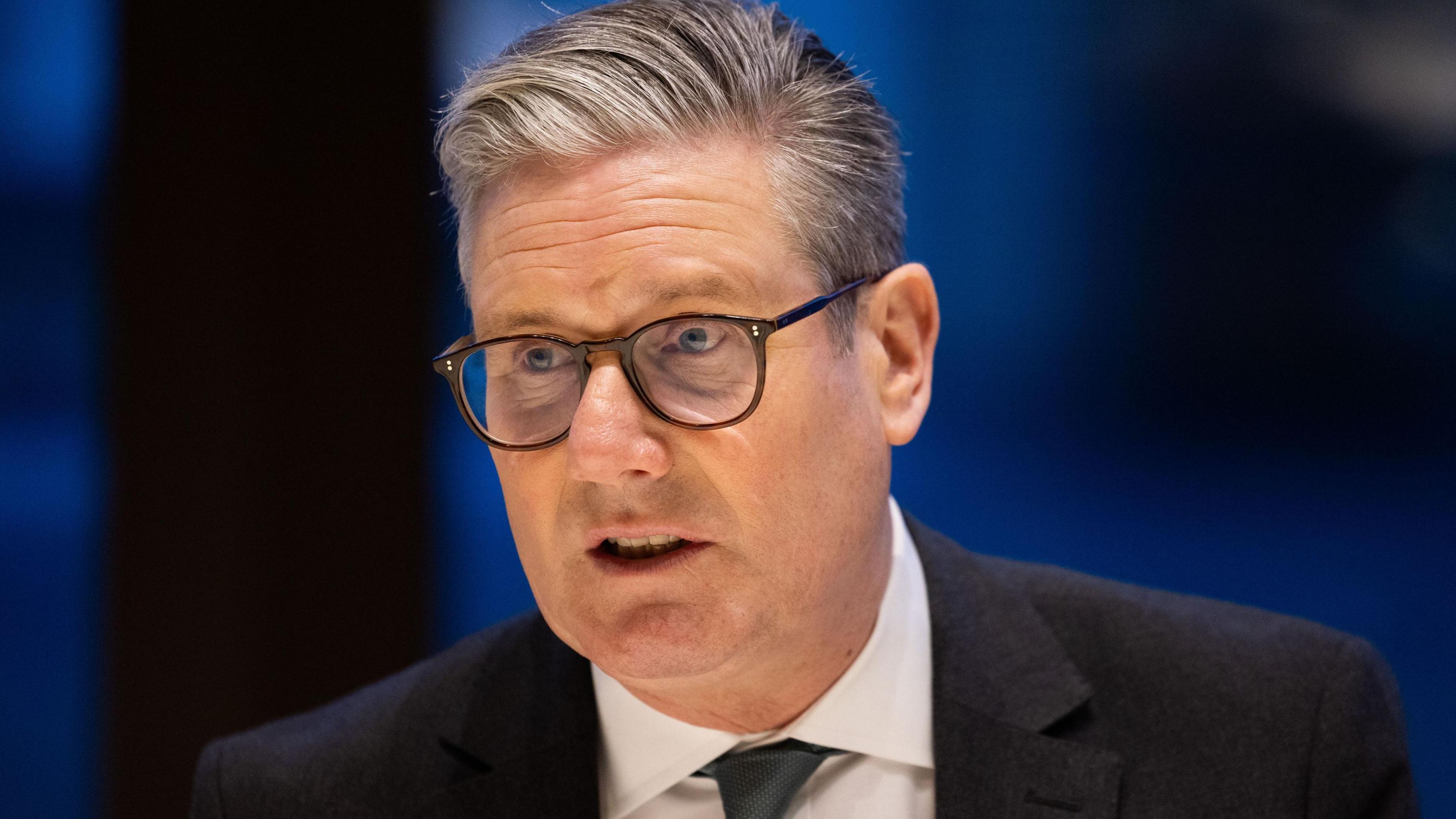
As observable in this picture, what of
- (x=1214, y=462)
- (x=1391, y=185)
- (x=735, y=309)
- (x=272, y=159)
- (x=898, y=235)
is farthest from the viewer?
(x=272, y=159)

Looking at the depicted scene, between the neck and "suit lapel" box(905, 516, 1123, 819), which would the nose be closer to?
the neck

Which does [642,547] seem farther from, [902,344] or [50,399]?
[50,399]

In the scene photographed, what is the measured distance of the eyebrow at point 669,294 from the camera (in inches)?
53.3

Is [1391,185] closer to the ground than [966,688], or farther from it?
farther from it

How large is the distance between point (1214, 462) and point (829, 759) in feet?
3.26

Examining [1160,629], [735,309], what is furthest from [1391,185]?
[735,309]

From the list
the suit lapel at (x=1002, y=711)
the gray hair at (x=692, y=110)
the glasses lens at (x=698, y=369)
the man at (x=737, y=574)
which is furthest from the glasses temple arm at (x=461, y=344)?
the suit lapel at (x=1002, y=711)

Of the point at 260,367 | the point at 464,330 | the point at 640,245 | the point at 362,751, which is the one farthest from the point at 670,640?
the point at 260,367

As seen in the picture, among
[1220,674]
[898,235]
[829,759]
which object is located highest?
[898,235]

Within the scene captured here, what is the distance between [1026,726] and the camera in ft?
5.13

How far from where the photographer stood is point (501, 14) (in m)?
2.43

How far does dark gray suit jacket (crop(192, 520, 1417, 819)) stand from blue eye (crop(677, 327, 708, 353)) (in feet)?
1.88

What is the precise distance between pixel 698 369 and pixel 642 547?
0.77 ft

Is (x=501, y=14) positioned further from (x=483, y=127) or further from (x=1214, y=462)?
(x=1214, y=462)
